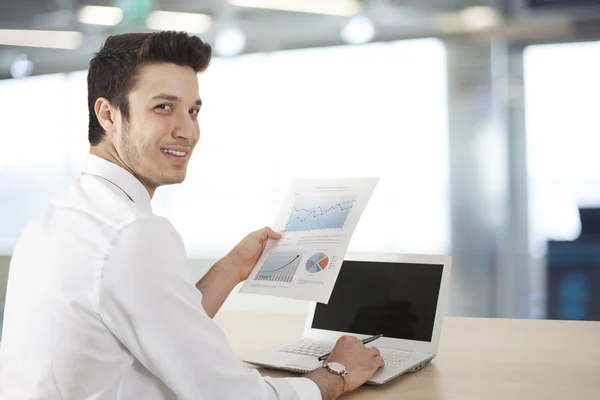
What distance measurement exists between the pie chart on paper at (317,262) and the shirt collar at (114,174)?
35 cm

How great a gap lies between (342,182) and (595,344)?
709mm

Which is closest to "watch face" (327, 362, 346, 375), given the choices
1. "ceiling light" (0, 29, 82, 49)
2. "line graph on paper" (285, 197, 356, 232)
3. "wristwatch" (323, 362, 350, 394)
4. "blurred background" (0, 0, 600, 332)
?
"wristwatch" (323, 362, 350, 394)

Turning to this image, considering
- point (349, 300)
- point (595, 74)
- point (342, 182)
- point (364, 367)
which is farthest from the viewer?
point (595, 74)

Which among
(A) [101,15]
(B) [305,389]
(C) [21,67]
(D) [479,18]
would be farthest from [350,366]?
(C) [21,67]

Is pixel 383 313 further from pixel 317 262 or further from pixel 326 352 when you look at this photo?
pixel 317 262

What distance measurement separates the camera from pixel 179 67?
4.01 ft

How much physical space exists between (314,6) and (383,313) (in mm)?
3170

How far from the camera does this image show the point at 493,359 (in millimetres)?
1376

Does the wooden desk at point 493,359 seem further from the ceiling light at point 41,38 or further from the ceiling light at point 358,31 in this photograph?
the ceiling light at point 41,38

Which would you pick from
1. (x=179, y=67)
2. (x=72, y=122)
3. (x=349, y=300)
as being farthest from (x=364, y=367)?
(x=72, y=122)

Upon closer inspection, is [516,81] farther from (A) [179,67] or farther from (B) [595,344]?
(A) [179,67]

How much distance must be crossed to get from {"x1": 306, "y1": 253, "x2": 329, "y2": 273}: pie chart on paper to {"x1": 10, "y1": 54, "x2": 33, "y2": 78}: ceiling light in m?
4.28

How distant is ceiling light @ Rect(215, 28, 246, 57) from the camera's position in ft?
14.4

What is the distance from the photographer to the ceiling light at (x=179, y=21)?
446cm
